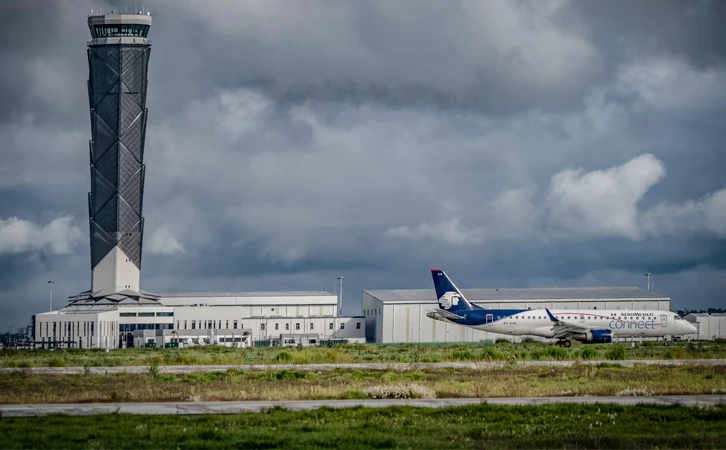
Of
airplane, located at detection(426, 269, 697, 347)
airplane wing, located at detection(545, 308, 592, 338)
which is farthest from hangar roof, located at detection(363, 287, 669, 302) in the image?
airplane wing, located at detection(545, 308, 592, 338)

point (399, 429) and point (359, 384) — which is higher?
point (399, 429)

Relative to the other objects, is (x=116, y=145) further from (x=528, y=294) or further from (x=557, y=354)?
(x=557, y=354)

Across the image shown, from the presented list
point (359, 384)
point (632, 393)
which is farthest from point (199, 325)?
point (632, 393)

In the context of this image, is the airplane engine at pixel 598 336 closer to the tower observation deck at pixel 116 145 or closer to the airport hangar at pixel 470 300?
the airport hangar at pixel 470 300

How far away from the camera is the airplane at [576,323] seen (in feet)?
325

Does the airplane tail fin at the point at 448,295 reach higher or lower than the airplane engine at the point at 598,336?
higher

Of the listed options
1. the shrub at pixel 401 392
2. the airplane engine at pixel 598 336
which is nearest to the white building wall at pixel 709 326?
the airplane engine at pixel 598 336

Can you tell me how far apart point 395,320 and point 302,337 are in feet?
63.3

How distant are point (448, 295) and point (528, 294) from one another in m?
30.8

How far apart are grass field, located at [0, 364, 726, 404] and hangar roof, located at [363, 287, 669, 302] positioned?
259 feet

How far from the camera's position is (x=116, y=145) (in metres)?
182

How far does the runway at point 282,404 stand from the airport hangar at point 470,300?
91474 millimetres

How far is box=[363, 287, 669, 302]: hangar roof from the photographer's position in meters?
137

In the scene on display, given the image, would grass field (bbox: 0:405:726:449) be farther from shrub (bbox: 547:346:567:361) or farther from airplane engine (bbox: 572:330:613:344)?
airplane engine (bbox: 572:330:613:344)
